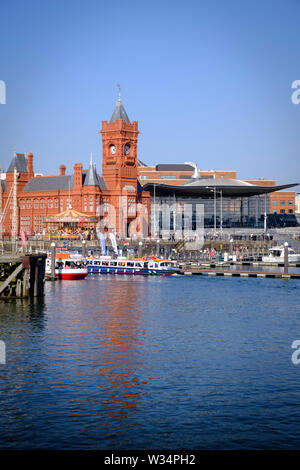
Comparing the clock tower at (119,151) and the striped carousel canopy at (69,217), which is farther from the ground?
the clock tower at (119,151)

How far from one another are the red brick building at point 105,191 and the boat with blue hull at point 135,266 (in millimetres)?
46377

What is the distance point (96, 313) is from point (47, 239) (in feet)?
315

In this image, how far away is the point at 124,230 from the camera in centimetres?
17775

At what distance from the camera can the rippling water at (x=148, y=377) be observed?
29.6 metres

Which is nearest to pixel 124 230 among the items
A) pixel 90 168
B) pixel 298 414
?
pixel 90 168

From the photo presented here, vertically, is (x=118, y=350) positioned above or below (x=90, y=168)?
below

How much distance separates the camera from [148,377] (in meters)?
39.3

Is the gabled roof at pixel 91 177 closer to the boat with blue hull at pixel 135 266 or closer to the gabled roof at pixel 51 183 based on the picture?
the gabled roof at pixel 51 183

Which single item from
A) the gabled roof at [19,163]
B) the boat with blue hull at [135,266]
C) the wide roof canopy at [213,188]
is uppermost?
the gabled roof at [19,163]

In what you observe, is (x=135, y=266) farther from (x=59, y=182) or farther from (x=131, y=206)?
(x=59, y=182)

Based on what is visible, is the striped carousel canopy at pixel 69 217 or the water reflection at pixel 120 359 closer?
the water reflection at pixel 120 359

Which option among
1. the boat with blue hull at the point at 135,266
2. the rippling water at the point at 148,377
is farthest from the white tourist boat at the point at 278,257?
the rippling water at the point at 148,377

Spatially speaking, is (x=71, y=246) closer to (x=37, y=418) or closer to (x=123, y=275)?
(x=123, y=275)

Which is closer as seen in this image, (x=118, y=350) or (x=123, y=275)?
(x=118, y=350)
